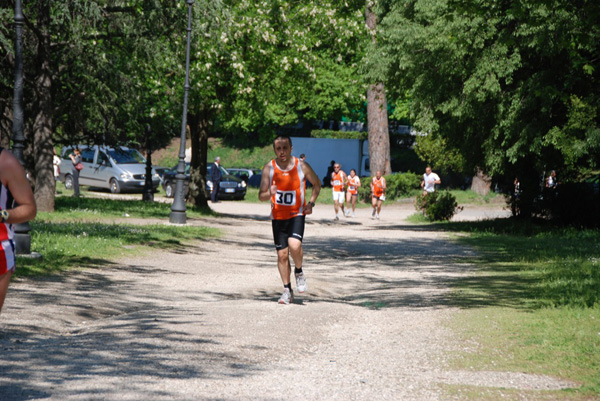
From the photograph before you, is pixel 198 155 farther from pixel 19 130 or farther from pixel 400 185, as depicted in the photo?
pixel 19 130

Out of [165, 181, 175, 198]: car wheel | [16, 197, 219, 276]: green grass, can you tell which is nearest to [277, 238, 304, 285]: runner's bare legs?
[16, 197, 219, 276]: green grass

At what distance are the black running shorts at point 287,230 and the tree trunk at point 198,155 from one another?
2059 centimetres

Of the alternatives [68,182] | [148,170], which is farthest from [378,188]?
[68,182]

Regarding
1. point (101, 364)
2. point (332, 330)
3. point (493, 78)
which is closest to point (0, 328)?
point (101, 364)

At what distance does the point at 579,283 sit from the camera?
12.6 meters

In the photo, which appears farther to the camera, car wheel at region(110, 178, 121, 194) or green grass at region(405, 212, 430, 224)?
car wheel at region(110, 178, 121, 194)

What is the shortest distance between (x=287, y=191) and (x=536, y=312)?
3.18 meters

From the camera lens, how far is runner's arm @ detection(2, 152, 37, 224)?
16.3 ft

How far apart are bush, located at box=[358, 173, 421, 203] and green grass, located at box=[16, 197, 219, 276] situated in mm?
17574

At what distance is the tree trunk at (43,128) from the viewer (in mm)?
23219

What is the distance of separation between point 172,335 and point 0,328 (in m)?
1.82

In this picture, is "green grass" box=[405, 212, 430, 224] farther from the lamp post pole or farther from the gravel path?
the lamp post pole

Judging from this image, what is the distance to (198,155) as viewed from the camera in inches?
1247

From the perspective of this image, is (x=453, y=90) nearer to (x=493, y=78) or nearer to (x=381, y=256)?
(x=493, y=78)
